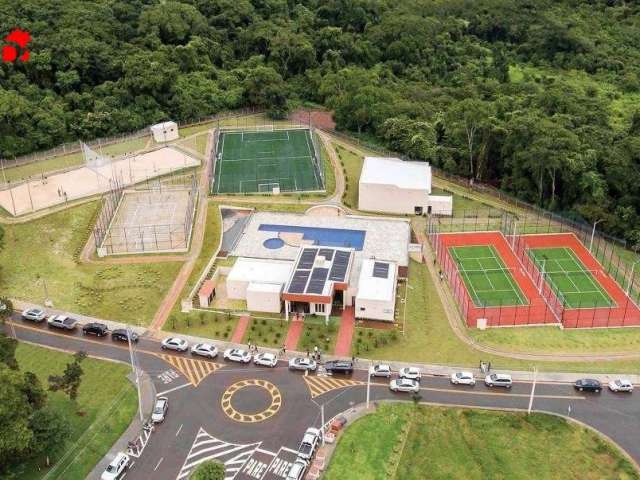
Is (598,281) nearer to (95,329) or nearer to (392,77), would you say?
(95,329)

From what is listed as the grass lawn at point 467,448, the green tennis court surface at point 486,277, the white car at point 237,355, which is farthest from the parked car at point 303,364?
the green tennis court surface at point 486,277

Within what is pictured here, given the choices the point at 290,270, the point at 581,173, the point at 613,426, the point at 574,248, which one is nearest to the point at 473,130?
the point at 581,173

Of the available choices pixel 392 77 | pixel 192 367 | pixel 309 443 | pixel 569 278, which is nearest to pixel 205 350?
pixel 192 367

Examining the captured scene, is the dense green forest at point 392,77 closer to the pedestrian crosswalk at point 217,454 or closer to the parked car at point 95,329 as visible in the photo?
the parked car at point 95,329

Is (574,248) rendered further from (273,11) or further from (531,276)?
(273,11)

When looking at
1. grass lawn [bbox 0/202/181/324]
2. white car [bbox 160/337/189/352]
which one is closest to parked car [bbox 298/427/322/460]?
white car [bbox 160/337/189/352]

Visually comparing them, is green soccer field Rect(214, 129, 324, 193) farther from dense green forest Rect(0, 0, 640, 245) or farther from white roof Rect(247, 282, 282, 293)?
white roof Rect(247, 282, 282, 293)
